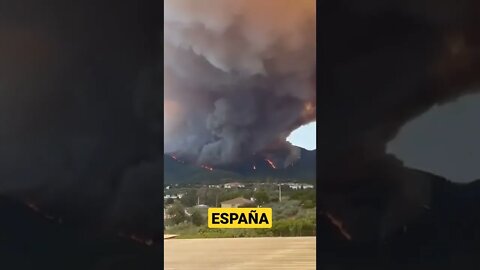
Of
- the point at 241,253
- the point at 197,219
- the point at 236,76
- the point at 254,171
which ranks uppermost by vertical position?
the point at 236,76

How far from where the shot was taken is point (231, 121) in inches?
73.2

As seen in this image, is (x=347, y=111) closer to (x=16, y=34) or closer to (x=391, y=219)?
(x=391, y=219)

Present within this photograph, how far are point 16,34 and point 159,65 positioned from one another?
49cm

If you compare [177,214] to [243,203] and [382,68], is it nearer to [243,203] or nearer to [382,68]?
[243,203]

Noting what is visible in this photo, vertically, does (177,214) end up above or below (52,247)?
above

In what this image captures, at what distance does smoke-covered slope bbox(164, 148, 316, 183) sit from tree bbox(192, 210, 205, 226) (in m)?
0.11

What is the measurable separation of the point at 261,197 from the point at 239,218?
0.34 ft

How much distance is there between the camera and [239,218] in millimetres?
1862

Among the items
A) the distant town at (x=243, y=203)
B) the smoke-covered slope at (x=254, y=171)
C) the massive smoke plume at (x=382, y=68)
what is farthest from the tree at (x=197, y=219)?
the massive smoke plume at (x=382, y=68)

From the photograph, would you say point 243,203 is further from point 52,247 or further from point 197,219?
point 52,247

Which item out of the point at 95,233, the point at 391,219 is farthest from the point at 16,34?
the point at 391,219

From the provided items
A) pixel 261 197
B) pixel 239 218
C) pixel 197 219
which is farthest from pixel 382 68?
pixel 197 219

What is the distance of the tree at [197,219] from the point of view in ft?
6.10

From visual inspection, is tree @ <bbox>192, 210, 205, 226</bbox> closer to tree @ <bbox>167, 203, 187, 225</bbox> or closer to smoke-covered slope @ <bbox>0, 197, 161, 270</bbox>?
tree @ <bbox>167, 203, 187, 225</bbox>
